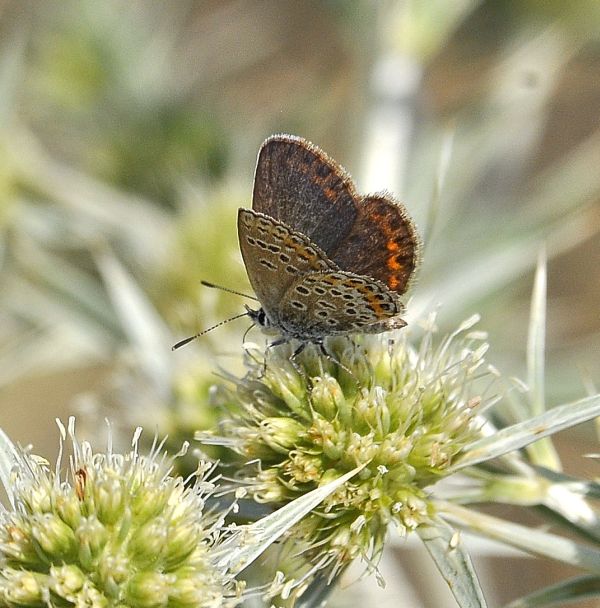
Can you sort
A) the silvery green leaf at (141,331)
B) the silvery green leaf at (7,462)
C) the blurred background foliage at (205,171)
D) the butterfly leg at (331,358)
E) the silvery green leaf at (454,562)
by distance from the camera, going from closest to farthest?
the silvery green leaf at (454,562)
the silvery green leaf at (7,462)
the butterfly leg at (331,358)
the silvery green leaf at (141,331)
the blurred background foliage at (205,171)

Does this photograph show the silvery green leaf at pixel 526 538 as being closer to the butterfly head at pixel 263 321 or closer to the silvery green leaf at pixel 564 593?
the silvery green leaf at pixel 564 593

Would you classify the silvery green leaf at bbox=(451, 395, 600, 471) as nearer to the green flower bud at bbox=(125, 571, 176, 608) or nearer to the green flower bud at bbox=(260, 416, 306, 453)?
the green flower bud at bbox=(260, 416, 306, 453)

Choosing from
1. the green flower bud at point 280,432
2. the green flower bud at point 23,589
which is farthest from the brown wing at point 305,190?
the green flower bud at point 23,589

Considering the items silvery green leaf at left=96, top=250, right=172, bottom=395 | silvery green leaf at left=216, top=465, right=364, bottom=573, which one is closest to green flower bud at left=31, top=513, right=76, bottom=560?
silvery green leaf at left=216, top=465, right=364, bottom=573

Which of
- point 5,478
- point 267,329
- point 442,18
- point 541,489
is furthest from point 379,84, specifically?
point 5,478

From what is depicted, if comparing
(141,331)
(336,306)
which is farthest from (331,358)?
(141,331)

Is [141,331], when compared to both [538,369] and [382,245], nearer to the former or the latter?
[382,245]
